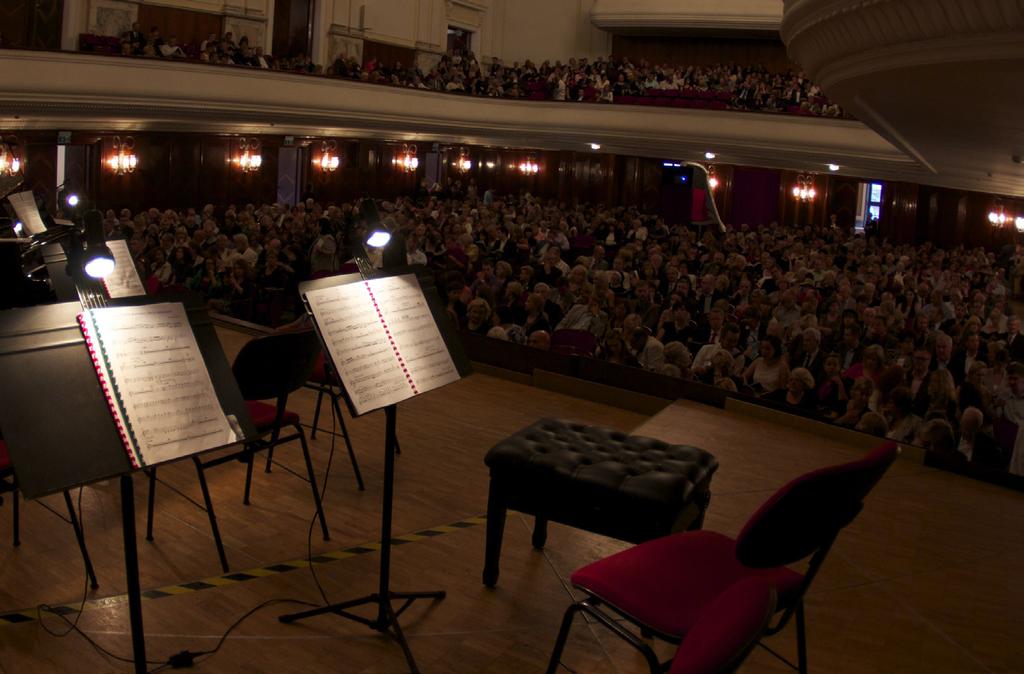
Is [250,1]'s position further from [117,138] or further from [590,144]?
[590,144]

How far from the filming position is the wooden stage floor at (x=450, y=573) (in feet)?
11.8

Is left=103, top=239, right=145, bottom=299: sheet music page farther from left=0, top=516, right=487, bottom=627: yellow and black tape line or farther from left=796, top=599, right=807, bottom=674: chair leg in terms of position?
left=796, top=599, right=807, bottom=674: chair leg

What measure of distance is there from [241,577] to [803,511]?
2489 mm

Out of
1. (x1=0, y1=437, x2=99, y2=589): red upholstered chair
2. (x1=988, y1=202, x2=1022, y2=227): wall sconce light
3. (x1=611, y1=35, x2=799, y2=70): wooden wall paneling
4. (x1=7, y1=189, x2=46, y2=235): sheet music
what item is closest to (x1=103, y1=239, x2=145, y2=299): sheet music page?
(x1=7, y1=189, x2=46, y2=235): sheet music

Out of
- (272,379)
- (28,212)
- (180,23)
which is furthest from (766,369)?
(180,23)

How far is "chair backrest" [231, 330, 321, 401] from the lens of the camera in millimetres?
4555

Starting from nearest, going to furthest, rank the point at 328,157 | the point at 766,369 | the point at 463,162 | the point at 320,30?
the point at 766,369, the point at 320,30, the point at 328,157, the point at 463,162

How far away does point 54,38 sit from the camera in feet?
57.1

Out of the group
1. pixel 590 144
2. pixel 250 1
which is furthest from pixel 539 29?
pixel 250 1

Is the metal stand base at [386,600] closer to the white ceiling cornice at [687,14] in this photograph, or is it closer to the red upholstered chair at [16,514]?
the red upholstered chair at [16,514]

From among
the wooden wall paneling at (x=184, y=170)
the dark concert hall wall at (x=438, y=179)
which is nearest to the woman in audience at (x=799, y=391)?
the dark concert hall wall at (x=438, y=179)

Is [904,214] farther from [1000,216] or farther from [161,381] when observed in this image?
[161,381]

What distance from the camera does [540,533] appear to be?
4.54 metres

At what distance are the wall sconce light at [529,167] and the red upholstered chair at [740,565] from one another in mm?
23210
